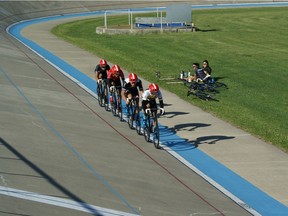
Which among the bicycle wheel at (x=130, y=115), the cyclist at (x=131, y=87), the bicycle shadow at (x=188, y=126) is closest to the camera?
the cyclist at (x=131, y=87)

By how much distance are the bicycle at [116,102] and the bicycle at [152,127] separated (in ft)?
8.94

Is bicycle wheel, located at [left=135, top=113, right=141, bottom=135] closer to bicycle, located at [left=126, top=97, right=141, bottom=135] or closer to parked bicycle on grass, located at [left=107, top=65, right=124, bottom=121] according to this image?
bicycle, located at [left=126, top=97, right=141, bottom=135]

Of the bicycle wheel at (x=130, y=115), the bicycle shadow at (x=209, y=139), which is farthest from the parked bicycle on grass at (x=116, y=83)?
the bicycle shadow at (x=209, y=139)

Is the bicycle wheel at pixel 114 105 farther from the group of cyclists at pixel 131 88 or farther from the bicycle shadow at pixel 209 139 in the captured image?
the bicycle shadow at pixel 209 139

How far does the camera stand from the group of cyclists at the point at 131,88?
59.3 feet

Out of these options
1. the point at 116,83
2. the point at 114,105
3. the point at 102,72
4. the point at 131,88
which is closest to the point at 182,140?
the point at 131,88

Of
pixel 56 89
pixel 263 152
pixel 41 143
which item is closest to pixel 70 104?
pixel 56 89

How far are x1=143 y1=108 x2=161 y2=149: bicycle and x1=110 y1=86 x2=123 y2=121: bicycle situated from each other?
273cm

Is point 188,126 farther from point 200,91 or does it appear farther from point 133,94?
point 200,91

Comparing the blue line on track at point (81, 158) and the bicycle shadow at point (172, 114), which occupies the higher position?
the blue line on track at point (81, 158)

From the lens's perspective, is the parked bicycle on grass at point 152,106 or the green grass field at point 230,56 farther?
the green grass field at point 230,56

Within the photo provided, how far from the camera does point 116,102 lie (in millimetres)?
21969

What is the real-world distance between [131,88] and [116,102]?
8.11 feet

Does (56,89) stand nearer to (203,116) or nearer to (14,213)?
(203,116)
